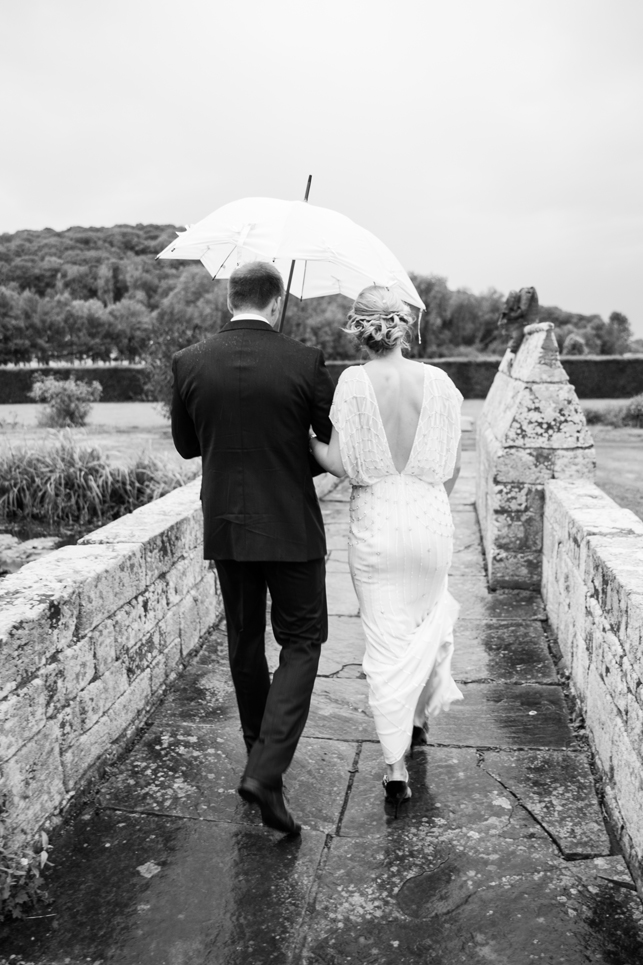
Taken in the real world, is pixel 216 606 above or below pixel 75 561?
below

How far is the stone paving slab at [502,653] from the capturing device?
3820mm

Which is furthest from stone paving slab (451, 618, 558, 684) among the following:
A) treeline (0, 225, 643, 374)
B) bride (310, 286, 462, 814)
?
treeline (0, 225, 643, 374)

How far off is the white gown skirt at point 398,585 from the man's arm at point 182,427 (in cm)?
60

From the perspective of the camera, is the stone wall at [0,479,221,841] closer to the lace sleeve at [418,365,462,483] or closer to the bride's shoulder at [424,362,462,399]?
the lace sleeve at [418,365,462,483]

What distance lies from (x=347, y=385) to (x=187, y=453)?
2.02ft

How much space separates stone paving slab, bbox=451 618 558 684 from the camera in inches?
150

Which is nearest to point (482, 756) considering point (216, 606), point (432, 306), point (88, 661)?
point (88, 661)

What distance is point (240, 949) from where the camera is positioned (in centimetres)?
196

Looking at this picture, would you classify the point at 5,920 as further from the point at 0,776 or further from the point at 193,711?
the point at 193,711

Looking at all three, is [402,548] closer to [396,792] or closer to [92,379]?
[396,792]

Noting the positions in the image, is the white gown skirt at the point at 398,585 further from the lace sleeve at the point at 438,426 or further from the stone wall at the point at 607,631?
the stone wall at the point at 607,631

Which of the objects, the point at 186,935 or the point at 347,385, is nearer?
the point at 186,935

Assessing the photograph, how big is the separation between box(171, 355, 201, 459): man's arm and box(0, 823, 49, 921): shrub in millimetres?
1243

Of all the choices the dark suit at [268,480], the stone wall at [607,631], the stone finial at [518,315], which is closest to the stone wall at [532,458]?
the stone wall at [607,631]
